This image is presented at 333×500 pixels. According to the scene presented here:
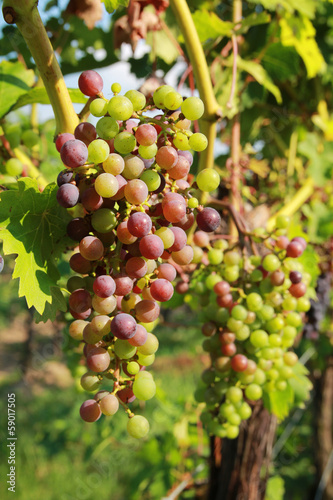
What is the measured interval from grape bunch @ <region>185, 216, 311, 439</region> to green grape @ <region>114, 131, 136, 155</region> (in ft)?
1.45

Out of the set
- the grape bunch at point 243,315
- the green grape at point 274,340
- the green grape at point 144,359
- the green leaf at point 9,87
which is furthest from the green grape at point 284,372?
the green leaf at point 9,87

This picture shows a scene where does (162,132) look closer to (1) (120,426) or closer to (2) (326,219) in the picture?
(2) (326,219)

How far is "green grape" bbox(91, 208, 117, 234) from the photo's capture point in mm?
568

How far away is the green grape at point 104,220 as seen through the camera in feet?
1.86

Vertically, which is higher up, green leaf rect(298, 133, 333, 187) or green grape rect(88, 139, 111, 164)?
green grape rect(88, 139, 111, 164)

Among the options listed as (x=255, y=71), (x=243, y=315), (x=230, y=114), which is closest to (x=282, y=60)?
(x=255, y=71)

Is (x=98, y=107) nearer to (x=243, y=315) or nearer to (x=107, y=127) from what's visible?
(x=107, y=127)

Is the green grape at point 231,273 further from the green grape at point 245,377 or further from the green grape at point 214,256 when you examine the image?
the green grape at point 245,377

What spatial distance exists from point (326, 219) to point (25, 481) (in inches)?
139

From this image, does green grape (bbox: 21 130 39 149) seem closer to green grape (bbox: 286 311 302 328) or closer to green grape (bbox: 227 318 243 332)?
green grape (bbox: 227 318 243 332)

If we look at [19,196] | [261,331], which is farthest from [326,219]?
[19,196]

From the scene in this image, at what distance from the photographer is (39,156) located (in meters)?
1.28

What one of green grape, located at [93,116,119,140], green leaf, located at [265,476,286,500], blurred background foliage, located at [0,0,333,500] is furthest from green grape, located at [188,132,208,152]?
green leaf, located at [265,476,286,500]

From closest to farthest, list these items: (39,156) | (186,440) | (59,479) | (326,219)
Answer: (39,156), (326,219), (186,440), (59,479)
